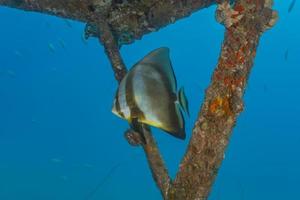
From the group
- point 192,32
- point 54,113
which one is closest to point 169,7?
point 54,113

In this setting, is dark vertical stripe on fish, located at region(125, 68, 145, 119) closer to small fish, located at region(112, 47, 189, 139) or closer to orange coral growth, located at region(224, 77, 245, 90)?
small fish, located at region(112, 47, 189, 139)

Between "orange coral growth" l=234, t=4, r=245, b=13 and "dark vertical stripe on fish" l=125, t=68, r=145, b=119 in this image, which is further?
"orange coral growth" l=234, t=4, r=245, b=13

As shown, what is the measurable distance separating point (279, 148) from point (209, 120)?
3410 inches

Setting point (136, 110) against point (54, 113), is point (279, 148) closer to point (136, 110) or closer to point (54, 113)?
point (54, 113)

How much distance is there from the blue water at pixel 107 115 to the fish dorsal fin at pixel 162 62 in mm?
40085

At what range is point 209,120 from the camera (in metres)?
2.89

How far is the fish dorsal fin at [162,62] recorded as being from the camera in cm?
265

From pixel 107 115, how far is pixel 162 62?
84306mm

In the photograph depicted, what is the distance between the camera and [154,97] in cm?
262

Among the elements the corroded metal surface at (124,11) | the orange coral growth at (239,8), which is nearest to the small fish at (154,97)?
the orange coral growth at (239,8)

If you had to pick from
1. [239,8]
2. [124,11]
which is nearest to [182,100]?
[239,8]

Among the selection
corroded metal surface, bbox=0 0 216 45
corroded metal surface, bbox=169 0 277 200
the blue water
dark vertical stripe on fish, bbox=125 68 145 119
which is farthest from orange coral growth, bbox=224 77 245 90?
the blue water

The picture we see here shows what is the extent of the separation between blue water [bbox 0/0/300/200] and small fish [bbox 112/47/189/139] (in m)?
40.1

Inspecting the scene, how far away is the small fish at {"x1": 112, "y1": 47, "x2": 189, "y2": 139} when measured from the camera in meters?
2.60
